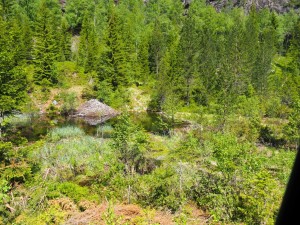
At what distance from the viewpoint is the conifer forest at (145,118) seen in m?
10.6

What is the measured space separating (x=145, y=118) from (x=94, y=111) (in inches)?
309

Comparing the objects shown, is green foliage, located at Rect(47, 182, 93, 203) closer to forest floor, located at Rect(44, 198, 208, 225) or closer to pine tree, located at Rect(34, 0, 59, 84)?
forest floor, located at Rect(44, 198, 208, 225)

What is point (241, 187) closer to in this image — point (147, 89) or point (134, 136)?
point (134, 136)

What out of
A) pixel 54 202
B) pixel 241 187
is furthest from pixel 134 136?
pixel 241 187

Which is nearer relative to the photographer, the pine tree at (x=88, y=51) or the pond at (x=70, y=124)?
the pond at (x=70, y=124)

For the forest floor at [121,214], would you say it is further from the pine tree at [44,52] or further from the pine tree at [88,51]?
the pine tree at [88,51]

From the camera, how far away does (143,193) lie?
12.2m

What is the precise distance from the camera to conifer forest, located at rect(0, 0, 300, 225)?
1060 cm

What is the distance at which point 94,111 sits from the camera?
44250mm

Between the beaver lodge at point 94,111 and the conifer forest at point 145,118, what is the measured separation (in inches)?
9.0

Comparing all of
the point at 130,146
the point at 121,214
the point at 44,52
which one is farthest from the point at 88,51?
the point at 121,214

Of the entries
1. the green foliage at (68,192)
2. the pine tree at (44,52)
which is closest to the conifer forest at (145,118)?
the green foliage at (68,192)

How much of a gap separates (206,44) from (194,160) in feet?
148

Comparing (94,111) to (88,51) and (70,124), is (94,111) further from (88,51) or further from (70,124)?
(88,51)
